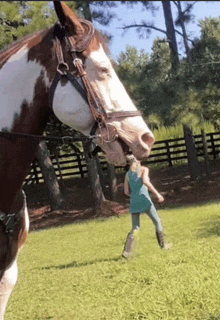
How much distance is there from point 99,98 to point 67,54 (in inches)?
11.7

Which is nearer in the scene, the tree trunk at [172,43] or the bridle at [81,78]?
the bridle at [81,78]

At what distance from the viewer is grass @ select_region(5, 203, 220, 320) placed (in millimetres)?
4684

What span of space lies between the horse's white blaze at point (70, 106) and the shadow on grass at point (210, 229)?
627 cm

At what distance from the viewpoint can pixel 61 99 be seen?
2314 millimetres

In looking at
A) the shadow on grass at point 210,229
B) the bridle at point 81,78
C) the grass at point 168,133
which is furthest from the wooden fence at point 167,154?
the bridle at point 81,78

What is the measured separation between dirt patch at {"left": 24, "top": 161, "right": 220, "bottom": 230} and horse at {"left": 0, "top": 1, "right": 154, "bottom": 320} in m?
12.7

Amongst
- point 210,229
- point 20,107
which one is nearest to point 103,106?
point 20,107

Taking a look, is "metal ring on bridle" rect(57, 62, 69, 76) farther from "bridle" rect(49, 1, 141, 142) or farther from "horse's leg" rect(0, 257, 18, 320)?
"horse's leg" rect(0, 257, 18, 320)

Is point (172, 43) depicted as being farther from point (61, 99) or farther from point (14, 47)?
point (61, 99)

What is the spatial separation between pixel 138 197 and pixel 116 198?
1019 centimetres

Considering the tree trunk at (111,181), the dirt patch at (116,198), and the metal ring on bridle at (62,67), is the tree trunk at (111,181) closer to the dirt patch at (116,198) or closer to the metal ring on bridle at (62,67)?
the dirt patch at (116,198)

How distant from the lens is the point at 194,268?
5832mm

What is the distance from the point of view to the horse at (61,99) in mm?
2266

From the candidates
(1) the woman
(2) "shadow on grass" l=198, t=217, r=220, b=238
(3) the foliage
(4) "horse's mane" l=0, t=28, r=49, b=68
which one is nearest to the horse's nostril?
(4) "horse's mane" l=0, t=28, r=49, b=68
